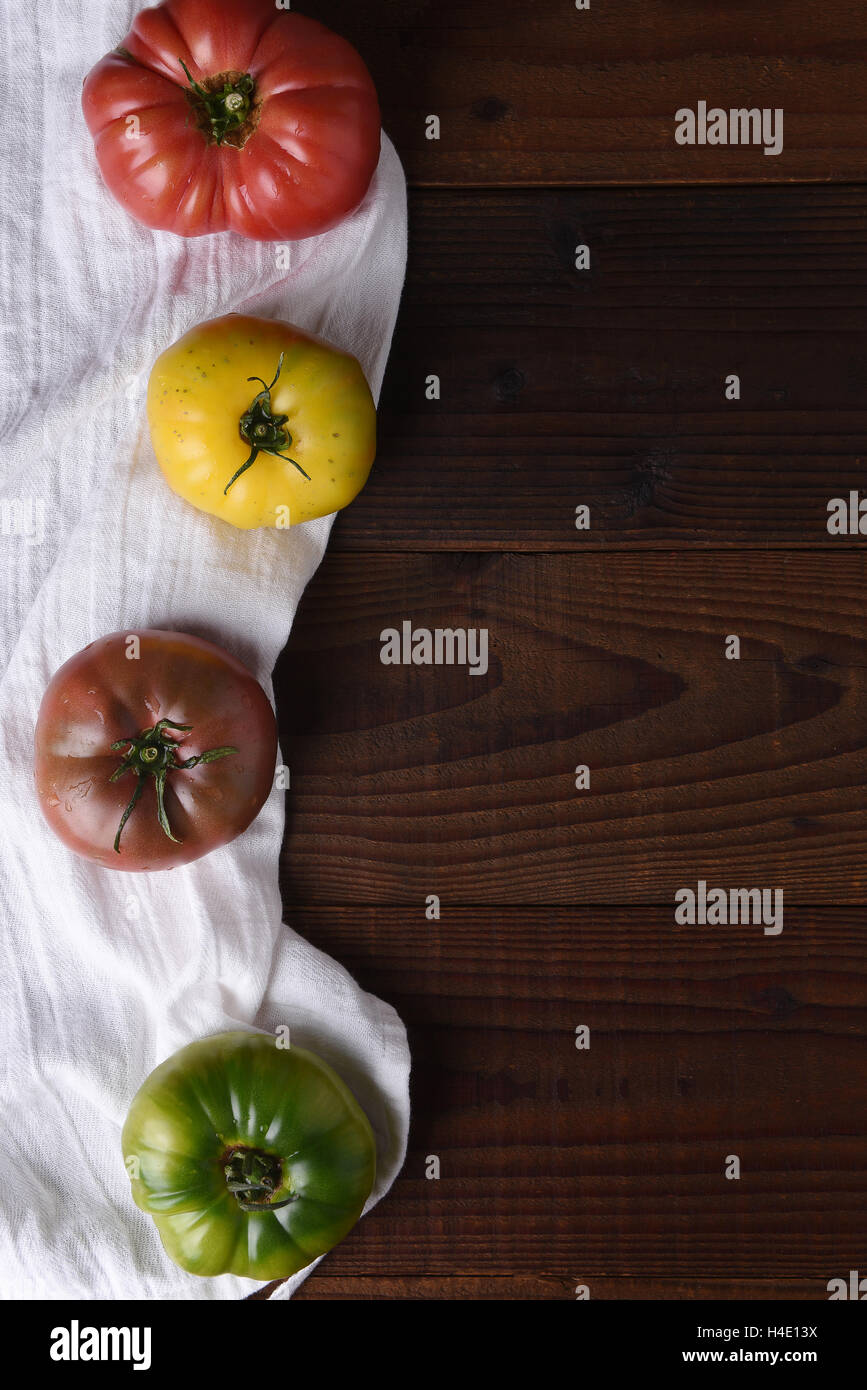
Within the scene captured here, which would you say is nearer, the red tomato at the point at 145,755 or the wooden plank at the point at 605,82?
the red tomato at the point at 145,755

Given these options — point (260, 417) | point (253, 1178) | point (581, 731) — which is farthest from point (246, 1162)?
point (260, 417)

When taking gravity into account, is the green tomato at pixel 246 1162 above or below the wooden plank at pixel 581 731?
below

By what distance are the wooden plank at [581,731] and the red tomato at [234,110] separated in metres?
0.27

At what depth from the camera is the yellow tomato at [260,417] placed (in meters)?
0.75

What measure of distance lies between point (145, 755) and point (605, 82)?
2.09 ft

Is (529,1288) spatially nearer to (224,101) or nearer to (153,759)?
(153,759)

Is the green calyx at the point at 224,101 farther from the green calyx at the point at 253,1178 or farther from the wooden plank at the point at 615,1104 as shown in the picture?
the green calyx at the point at 253,1178

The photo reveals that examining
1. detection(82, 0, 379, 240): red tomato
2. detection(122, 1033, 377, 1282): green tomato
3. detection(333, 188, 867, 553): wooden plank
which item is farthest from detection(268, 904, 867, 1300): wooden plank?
detection(82, 0, 379, 240): red tomato

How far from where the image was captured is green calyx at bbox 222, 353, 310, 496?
0.75 meters

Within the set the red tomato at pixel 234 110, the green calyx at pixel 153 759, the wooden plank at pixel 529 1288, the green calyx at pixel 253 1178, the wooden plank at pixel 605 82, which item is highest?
the wooden plank at pixel 605 82

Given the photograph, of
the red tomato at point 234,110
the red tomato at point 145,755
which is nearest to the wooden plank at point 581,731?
the red tomato at point 145,755

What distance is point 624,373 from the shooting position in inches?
34.7

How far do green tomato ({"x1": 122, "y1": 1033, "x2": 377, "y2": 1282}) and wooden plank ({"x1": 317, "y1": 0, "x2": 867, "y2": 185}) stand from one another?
27.2 inches
